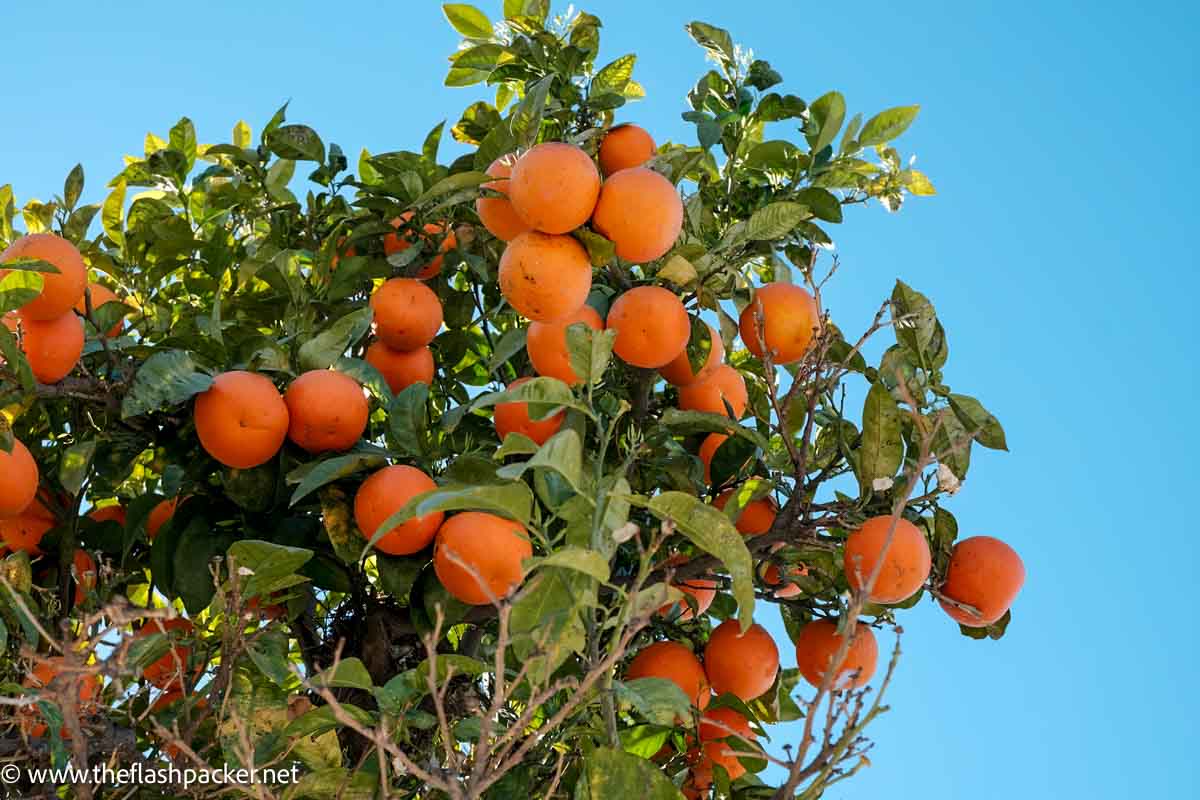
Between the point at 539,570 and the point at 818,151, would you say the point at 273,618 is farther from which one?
the point at 818,151

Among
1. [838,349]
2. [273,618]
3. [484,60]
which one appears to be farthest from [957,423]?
[273,618]

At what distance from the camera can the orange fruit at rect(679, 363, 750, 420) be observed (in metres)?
2.04

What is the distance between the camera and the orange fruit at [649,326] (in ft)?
5.93

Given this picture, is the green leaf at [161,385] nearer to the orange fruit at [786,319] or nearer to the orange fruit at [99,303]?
the orange fruit at [99,303]

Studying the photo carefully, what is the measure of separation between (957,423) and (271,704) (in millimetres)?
1061

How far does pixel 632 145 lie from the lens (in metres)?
2.02

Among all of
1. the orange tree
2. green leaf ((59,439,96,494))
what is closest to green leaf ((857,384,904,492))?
the orange tree

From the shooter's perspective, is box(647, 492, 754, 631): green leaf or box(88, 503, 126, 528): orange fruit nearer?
box(647, 492, 754, 631): green leaf

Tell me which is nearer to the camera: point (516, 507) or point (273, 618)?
point (516, 507)

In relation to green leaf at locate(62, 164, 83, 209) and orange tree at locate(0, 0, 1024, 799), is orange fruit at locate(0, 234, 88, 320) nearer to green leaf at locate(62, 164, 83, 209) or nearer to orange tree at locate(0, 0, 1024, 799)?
orange tree at locate(0, 0, 1024, 799)

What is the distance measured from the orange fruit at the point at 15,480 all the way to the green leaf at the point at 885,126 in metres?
1.45

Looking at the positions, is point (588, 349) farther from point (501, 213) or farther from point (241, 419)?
point (241, 419)

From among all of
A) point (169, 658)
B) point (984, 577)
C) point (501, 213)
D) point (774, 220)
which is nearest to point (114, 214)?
point (169, 658)

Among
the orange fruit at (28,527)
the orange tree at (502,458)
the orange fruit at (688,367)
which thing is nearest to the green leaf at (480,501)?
the orange tree at (502,458)
